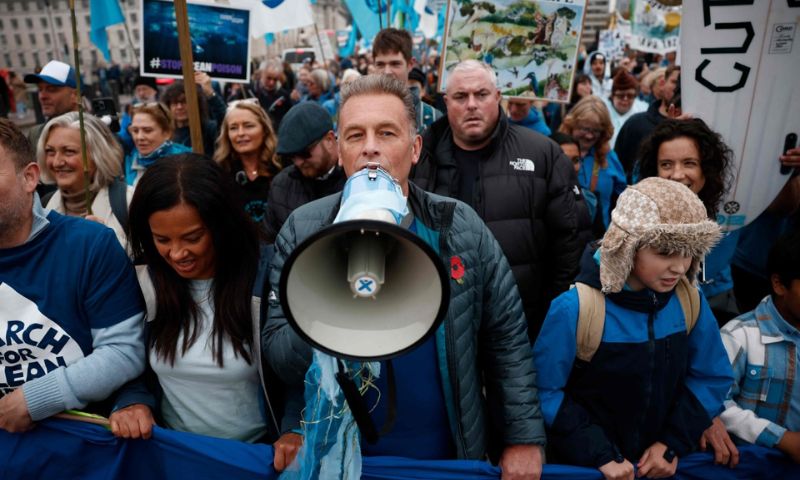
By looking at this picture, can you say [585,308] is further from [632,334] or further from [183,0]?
[183,0]

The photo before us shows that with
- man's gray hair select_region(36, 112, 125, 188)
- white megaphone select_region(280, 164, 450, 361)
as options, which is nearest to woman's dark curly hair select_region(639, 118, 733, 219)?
white megaphone select_region(280, 164, 450, 361)

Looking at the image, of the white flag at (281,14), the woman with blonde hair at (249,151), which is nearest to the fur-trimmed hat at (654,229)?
the woman with blonde hair at (249,151)

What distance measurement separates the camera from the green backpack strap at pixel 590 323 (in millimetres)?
1748

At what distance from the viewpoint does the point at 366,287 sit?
1184 mm

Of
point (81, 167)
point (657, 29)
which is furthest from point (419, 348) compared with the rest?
point (657, 29)

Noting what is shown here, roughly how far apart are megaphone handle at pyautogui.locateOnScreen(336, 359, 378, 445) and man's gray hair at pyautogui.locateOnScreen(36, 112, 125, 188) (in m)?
2.17

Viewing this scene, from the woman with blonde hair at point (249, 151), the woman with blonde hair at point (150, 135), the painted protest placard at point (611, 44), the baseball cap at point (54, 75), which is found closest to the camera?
the woman with blonde hair at point (249, 151)

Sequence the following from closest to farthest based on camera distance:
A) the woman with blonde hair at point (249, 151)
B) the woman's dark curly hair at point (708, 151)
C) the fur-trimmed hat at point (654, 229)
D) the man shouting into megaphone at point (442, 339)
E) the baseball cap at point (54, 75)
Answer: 1. the man shouting into megaphone at point (442, 339)
2. the fur-trimmed hat at point (654, 229)
3. the woman's dark curly hair at point (708, 151)
4. the woman with blonde hair at point (249, 151)
5. the baseball cap at point (54, 75)

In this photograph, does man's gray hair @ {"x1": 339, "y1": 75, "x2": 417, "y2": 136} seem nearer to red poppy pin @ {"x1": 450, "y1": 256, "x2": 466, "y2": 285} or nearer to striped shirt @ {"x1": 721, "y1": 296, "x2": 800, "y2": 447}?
red poppy pin @ {"x1": 450, "y1": 256, "x2": 466, "y2": 285}

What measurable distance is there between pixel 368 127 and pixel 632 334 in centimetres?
102

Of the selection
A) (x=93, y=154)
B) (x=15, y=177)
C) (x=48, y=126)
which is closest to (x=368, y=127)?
(x=15, y=177)

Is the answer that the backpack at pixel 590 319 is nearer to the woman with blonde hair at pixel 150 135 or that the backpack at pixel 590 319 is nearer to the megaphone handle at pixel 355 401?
the megaphone handle at pixel 355 401

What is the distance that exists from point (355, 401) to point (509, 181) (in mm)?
1793

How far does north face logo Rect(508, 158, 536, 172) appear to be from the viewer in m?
2.85
